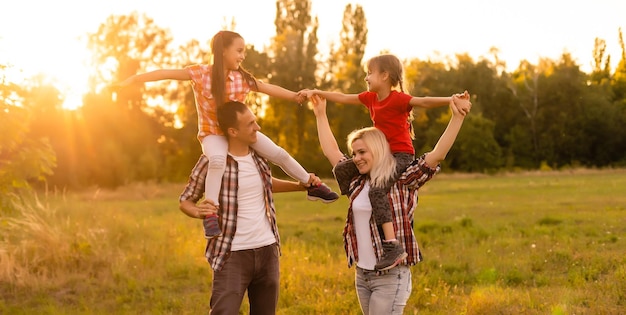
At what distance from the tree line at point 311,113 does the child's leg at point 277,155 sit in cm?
2791

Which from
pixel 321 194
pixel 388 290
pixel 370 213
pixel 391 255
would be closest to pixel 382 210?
pixel 370 213

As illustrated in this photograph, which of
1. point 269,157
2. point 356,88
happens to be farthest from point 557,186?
point 269,157

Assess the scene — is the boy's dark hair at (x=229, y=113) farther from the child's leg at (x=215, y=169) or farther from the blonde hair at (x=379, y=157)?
the blonde hair at (x=379, y=157)

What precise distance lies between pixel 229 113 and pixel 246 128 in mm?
146

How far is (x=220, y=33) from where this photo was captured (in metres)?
5.07

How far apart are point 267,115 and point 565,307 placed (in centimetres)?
4582

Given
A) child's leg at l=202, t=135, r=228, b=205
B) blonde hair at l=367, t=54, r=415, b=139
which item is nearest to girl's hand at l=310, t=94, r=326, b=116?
blonde hair at l=367, t=54, r=415, b=139

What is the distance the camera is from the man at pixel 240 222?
4.73m

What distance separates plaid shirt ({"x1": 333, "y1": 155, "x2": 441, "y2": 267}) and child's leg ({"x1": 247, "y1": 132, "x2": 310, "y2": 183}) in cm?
42

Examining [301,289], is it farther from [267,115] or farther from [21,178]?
[267,115]

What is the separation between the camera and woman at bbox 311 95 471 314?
459cm

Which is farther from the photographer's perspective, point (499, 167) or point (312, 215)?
point (499, 167)

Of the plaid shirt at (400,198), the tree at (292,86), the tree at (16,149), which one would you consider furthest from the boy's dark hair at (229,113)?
the tree at (292,86)

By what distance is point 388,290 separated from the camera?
15.2 ft
